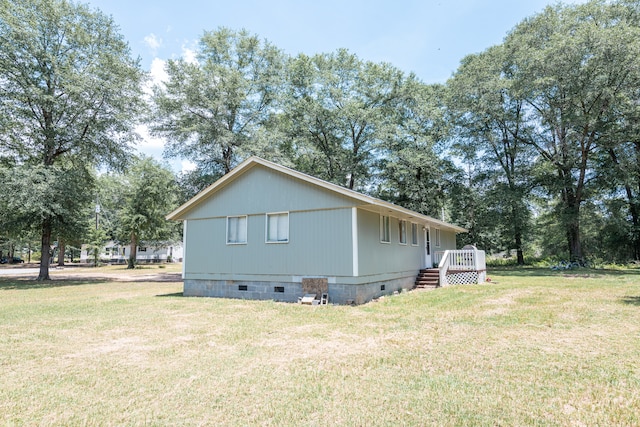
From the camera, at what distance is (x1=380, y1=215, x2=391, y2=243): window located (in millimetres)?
12859

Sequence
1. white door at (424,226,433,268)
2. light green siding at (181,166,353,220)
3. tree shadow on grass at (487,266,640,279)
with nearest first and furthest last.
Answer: light green siding at (181,166,353,220)
white door at (424,226,433,268)
tree shadow on grass at (487,266,640,279)

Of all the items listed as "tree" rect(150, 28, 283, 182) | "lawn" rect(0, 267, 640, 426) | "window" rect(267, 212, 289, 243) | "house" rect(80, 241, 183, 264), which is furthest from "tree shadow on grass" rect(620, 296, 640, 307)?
"house" rect(80, 241, 183, 264)

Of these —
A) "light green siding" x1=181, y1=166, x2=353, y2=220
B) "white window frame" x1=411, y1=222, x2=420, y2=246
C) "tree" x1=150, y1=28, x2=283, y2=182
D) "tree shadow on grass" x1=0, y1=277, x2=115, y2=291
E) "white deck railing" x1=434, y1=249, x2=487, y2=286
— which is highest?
"tree" x1=150, y1=28, x2=283, y2=182

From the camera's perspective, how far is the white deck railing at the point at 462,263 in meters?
15.6

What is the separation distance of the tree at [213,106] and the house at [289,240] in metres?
10.2

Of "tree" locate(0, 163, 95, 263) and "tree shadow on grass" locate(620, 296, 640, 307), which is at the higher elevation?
"tree" locate(0, 163, 95, 263)

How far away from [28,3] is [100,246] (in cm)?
2590

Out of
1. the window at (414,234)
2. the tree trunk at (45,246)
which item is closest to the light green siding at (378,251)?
the window at (414,234)

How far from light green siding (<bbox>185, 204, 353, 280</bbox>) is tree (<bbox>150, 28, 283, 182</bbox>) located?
33.5 ft

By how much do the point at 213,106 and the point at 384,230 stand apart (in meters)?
15.6

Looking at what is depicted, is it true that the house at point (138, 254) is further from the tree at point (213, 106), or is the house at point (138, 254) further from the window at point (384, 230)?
the window at point (384, 230)

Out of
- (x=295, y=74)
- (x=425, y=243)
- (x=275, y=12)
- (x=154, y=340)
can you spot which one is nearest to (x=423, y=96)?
(x=295, y=74)

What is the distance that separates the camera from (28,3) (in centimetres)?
2042

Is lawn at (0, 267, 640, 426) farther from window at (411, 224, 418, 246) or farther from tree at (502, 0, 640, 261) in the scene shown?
tree at (502, 0, 640, 261)
